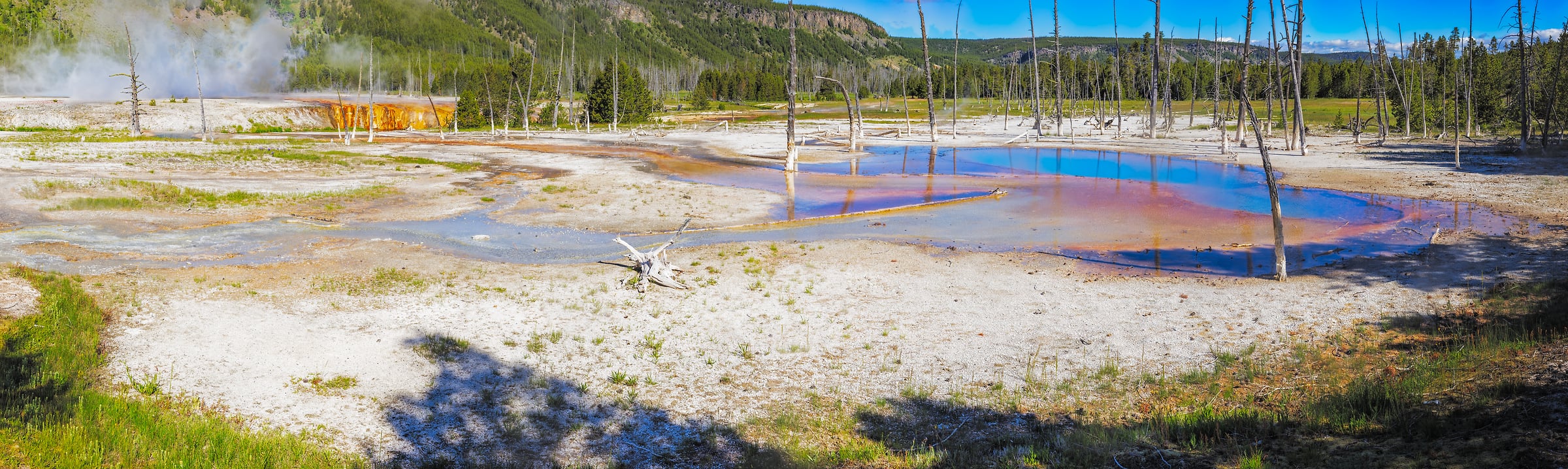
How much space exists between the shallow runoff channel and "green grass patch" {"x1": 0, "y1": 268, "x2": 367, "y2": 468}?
22.6 feet

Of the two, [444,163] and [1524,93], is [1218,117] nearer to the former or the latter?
[1524,93]

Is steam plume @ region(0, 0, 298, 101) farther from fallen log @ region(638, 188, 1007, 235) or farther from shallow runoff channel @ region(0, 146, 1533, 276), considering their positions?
fallen log @ region(638, 188, 1007, 235)

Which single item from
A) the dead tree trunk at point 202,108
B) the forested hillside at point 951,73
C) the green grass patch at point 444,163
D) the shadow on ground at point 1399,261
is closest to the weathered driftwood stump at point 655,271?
the shadow on ground at point 1399,261

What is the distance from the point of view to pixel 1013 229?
2108cm

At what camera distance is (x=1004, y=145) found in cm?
5238

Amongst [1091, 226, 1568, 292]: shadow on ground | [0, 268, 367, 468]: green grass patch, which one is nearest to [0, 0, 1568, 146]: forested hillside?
[1091, 226, 1568, 292]: shadow on ground

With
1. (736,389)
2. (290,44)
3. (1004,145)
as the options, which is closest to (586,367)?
(736,389)

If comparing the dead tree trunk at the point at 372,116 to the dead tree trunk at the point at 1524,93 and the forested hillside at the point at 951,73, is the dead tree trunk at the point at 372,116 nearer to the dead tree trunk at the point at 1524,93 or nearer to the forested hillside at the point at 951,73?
the forested hillside at the point at 951,73

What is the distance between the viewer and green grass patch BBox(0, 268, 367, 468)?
713 cm

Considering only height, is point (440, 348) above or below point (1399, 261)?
below

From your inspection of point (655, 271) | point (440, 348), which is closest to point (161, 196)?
point (655, 271)

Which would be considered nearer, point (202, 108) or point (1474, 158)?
point (1474, 158)

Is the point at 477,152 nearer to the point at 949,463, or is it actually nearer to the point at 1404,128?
the point at 949,463

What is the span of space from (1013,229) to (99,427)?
58.0 feet
